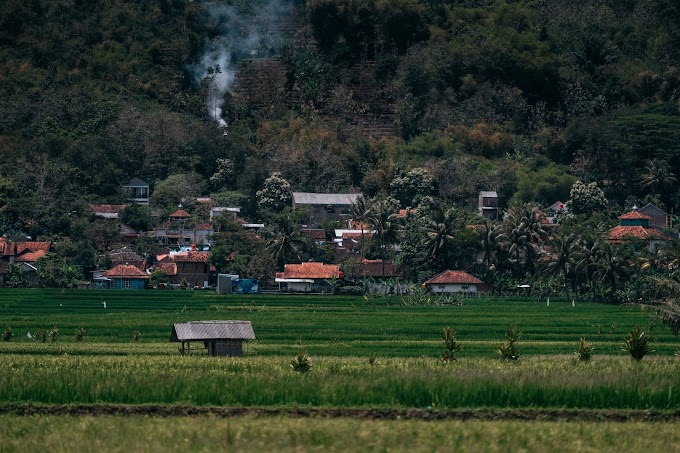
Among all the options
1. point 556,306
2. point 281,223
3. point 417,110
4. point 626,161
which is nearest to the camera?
point 556,306

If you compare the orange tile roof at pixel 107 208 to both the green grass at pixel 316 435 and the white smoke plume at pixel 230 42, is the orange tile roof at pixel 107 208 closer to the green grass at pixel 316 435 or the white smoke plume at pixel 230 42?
the white smoke plume at pixel 230 42

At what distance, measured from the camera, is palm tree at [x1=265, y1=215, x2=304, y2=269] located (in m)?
95.8

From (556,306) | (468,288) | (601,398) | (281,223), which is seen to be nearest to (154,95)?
(281,223)

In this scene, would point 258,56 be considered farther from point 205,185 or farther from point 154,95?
point 205,185

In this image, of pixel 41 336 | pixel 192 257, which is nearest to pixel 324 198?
pixel 192 257

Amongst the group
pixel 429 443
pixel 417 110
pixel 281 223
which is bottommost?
pixel 429 443

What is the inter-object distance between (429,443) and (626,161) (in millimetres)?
94836

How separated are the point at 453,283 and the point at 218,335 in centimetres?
4843

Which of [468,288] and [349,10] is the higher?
[349,10]

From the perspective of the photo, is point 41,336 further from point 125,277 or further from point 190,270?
point 190,270

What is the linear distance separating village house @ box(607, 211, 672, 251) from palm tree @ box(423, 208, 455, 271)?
38.5 ft

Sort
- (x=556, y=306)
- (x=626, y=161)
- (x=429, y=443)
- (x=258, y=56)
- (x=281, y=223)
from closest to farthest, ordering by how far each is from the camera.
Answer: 1. (x=429, y=443)
2. (x=556, y=306)
3. (x=281, y=223)
4. (x=626, y=161)
5. (x=258, y=56)

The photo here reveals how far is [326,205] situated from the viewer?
114875mm

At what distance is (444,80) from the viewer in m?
135
